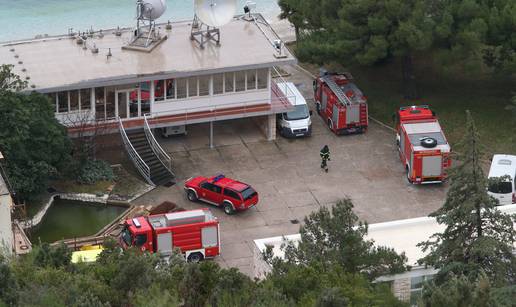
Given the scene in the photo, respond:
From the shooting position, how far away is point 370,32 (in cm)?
5178

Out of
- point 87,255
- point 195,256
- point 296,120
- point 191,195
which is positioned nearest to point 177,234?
point 195,256

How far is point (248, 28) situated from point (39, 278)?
2458 cm

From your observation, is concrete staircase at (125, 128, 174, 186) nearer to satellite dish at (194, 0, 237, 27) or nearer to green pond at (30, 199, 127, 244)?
green pond at (30, 199, 127, 244)

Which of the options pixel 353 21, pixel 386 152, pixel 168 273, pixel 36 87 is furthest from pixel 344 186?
pixel 168 273

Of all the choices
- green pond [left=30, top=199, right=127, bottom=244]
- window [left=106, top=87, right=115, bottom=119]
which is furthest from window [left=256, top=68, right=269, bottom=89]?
green pond [left=30, top=199, right=127, bottom=244]

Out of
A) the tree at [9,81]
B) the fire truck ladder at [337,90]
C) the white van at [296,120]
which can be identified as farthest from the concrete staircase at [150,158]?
the fire truck ladder at [337,90]

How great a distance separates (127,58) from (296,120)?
7.02 metres

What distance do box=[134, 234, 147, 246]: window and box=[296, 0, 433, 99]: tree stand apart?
45.5 feet

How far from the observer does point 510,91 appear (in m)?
54.4

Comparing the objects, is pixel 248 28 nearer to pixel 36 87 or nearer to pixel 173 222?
pixel 36 87

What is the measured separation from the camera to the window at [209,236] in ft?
139

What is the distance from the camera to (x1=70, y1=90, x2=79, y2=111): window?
160 feet

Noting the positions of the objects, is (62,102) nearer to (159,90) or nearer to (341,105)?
(159,90)

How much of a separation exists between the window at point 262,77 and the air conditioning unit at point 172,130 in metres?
3.47
